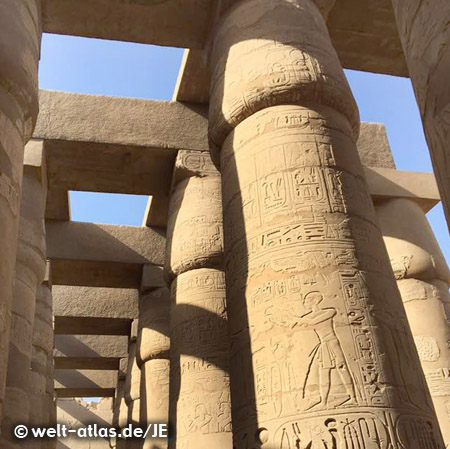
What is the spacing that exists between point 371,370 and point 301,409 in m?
0.45

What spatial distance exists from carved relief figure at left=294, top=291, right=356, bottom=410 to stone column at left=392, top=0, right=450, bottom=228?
127 cm

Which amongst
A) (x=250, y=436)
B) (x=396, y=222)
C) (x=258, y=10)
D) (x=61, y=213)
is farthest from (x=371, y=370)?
(x=61, y=213)

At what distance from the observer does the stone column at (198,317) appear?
634 cm

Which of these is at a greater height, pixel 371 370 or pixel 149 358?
pixel 149 358

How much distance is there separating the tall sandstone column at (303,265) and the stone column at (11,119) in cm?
146

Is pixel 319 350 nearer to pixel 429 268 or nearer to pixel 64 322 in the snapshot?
pixel 429 268

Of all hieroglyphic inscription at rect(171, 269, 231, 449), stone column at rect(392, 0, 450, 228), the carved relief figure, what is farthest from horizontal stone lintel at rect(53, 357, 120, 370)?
stone column at rect(392, 0, 450, 228)

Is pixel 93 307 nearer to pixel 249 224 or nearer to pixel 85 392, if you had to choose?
pixel 85 392

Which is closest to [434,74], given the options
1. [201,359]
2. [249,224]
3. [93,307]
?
[249,224]

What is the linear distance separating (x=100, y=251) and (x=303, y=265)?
24.2ft

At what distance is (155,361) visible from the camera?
10.1 meters

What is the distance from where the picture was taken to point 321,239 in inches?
146

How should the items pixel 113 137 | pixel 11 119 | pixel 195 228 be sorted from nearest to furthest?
A: pixel 11 119 → pixel 195 228 → pixel 113 137

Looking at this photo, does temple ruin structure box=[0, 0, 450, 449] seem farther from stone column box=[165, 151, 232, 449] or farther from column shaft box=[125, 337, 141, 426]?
→ column shaft box=[125, 337, 141, 426]
